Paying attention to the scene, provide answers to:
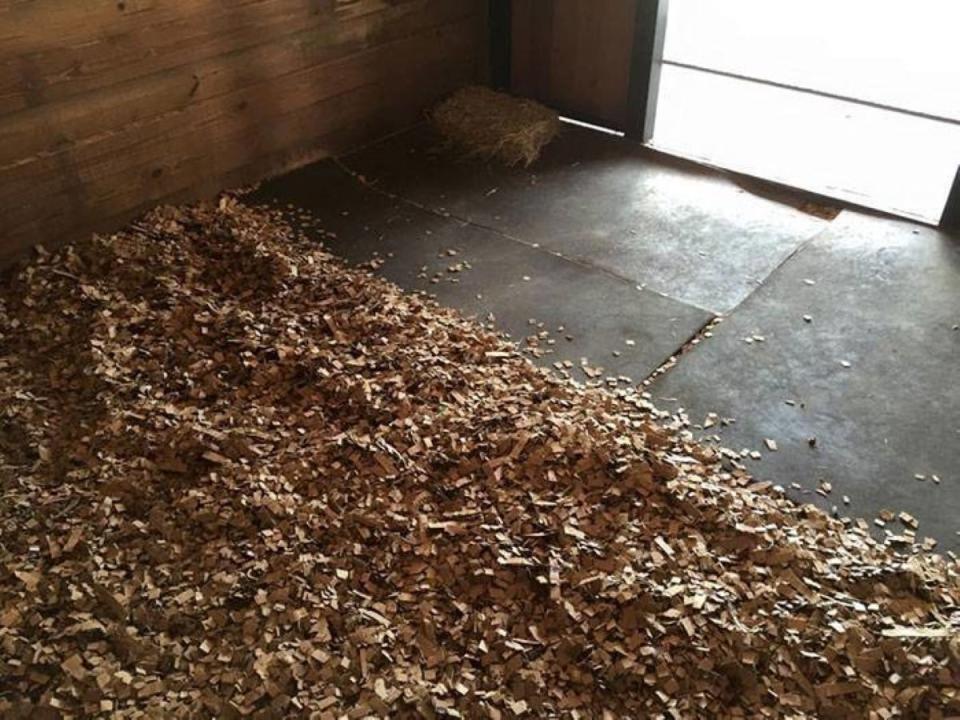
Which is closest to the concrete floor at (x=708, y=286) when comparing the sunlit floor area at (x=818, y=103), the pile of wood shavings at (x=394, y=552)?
the pile of wood shavings at (x=394, y=552)

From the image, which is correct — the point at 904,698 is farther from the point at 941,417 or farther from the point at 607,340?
the point at 607,340

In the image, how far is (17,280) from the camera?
3.07m

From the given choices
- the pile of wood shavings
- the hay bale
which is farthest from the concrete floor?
the pile of wood shavings

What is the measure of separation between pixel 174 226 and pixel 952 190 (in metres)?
3.29

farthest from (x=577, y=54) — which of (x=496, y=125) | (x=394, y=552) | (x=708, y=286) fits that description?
(x=394, y=552)

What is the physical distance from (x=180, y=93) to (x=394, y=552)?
2367 mm

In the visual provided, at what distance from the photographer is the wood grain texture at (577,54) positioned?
424cm

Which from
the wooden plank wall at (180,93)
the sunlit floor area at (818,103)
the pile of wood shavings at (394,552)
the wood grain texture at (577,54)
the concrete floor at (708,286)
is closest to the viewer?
the pile of wood shavings at (394,552)

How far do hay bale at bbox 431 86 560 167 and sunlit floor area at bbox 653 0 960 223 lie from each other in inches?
25.1

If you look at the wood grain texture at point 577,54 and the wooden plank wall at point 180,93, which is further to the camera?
the wood grain texture at point 577,54

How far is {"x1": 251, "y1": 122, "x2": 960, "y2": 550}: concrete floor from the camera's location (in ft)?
8.14

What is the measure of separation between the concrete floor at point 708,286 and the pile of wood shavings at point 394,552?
24cm

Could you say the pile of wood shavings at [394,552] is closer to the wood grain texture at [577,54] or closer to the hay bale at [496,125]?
the hay bale at [496,125]

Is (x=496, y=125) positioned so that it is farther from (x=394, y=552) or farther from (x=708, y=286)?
(x=394, y=552)
